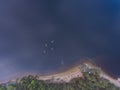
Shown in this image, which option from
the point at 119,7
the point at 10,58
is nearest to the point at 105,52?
the point at 119,7

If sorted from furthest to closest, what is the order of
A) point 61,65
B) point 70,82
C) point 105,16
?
1. point 105,16
2. point 61,65
3. point 70,82

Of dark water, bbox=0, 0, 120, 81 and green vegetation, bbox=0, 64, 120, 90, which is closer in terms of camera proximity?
green vegetation, bbox=0, 64, 120, 90

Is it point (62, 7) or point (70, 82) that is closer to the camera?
point (70, 82)

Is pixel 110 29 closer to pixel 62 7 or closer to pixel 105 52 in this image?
pixel 105 52

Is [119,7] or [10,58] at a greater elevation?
[119,7]

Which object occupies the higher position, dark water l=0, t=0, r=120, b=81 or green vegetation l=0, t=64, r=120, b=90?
dark water l=0, t=0, r=120, b=81
